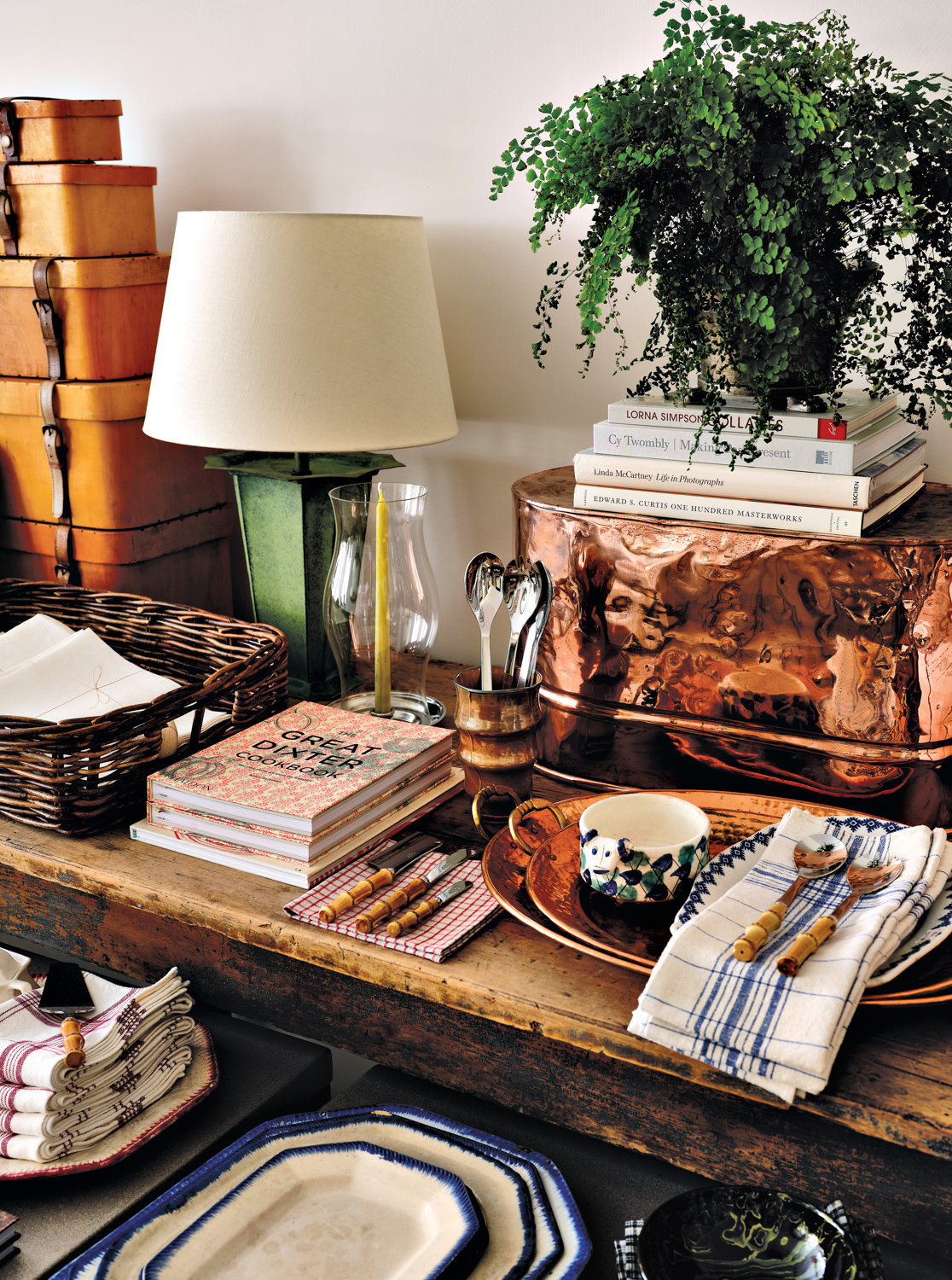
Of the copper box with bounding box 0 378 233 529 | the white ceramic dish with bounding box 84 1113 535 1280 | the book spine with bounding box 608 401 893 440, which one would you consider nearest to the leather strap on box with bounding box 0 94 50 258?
the copper box with bounding box 0 378 233 529

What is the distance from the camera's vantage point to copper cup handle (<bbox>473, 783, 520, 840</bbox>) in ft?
2.89

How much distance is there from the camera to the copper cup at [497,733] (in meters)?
0.88

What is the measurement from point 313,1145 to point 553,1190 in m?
0.18

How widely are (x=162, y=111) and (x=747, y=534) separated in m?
1.05

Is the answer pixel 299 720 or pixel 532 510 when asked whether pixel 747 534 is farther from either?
pixel 299 720

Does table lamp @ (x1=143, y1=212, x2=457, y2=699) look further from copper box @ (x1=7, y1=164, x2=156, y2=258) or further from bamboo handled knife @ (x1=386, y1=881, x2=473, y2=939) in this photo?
bamboo handled knife @ (x1=386, y1=881, x2=473, y2=939)

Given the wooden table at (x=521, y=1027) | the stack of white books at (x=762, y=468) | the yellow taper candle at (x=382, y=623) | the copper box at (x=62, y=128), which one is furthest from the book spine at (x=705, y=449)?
the copper box at (x=62, y=128)

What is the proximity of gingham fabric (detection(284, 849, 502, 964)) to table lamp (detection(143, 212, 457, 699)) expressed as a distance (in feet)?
1.35

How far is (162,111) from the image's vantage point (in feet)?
4.74

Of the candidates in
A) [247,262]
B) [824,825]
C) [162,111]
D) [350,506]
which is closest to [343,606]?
[350,506]

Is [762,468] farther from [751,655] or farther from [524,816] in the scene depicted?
[524,816]

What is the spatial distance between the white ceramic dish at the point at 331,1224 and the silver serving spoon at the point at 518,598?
15.3 inches

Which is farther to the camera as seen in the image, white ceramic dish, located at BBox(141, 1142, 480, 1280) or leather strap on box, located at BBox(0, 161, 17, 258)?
leather strap on box, located at BBox(0, 161, 17, 258)

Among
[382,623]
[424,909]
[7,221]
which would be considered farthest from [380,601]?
[7,221]
